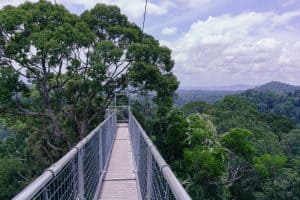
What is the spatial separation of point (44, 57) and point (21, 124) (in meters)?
6.33

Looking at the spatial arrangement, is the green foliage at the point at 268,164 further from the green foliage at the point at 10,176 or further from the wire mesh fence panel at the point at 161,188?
the wire mesh fence panel at the point at 161,188

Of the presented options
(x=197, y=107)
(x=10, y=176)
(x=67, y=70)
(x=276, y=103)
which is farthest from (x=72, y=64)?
(x=276, y=103)

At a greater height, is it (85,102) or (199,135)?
(85,102)

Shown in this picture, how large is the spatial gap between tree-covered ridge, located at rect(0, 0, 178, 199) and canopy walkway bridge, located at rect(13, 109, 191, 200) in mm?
4788

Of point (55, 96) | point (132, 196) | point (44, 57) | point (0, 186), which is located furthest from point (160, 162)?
point (0, 186)

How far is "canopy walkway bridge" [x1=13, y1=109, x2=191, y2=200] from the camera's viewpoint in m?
1.90

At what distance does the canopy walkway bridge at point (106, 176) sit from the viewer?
190 centimetres

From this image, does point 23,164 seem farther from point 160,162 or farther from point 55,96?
point 160,162

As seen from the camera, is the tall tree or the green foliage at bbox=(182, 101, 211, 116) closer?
the tall tree

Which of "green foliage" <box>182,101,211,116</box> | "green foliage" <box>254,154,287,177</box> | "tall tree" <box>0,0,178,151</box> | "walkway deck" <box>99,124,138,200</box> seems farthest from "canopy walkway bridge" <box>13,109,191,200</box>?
"green foliage" <box>182,101,211,116</box>

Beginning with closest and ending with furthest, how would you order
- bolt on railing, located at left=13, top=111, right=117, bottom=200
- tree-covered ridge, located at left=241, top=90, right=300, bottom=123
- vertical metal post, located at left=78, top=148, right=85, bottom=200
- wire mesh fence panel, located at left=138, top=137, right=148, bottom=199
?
bolt on railing, located at left=13, top=111, right=117, bottom=200
vertical metal post, located at left=78, top=148, right=85, bottom=200
wire mesh fence panel, located at left=138, top=137, right=148, bottom=199
tree-covered ridge, located at left=241, top=90, right=300, bottom=123

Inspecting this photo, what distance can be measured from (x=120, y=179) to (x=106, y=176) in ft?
1.07

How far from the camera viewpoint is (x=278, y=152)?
82.2 feet

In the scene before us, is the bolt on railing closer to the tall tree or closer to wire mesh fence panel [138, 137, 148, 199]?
wire mesh fence panel [138, 137, 148, 199]
